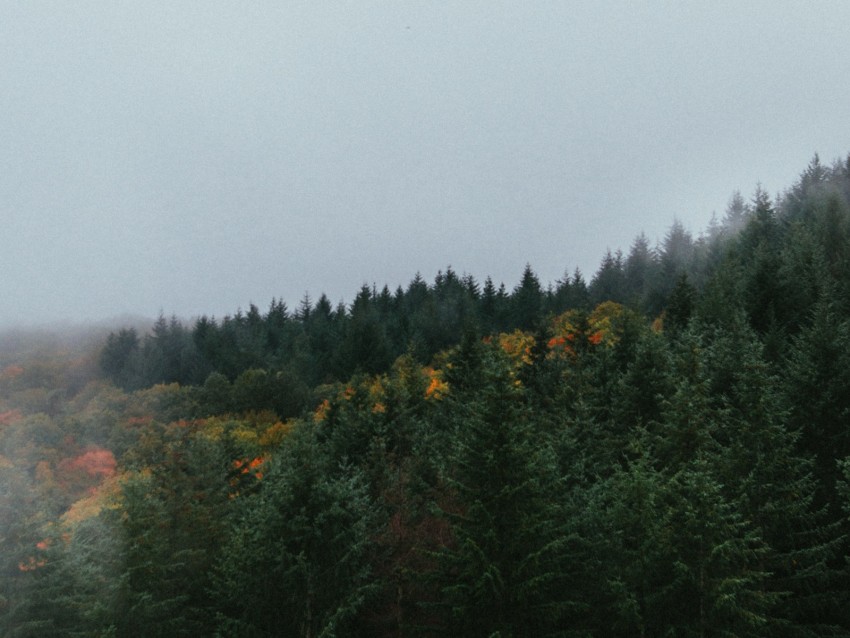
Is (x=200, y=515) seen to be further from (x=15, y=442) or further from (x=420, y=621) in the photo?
(x=15, y=442)

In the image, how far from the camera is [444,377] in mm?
45594

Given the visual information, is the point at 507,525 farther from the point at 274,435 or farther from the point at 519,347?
the point at 274,435

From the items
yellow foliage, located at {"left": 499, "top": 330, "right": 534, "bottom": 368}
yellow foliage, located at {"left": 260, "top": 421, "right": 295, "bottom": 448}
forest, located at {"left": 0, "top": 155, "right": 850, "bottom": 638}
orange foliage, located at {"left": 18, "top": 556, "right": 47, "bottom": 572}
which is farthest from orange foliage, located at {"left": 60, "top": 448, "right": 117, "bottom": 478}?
orange foliage, located at {"left": 18, "top": 556, "right": 47, "bottom": 572}

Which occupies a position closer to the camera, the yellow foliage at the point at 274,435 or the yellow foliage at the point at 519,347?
the yellow foliage at the point at 519,347

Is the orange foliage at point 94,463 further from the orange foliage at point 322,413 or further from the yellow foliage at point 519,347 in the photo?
the yellow foliage at point 519,347

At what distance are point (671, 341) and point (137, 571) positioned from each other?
115 feet

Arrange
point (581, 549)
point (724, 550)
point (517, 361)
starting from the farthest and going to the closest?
point (517, 361) < point (581, 549) < point (724, 550)

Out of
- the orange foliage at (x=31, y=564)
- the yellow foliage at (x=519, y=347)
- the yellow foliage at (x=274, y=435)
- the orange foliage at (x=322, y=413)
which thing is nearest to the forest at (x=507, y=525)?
the orange foliage at (x=31, y=564)

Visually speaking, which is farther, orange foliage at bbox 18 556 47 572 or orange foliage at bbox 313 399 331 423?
orange foliage at bbox 313 399 331 423

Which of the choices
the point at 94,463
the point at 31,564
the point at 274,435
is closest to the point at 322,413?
the point at 274,435

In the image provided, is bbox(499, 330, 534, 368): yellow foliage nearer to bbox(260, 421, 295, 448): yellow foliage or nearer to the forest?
the forest

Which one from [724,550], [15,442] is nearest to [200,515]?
[724,550]

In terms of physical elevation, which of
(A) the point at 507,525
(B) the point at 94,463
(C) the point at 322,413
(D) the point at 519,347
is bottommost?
(A) the point at 507,525

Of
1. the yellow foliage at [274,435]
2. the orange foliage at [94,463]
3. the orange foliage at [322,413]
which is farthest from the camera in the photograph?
the orange foliage at [94,463]
